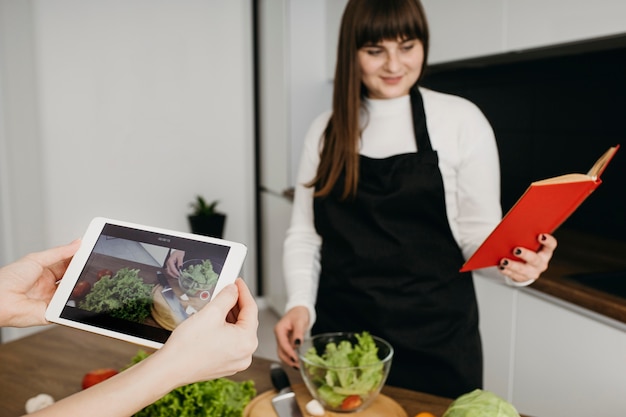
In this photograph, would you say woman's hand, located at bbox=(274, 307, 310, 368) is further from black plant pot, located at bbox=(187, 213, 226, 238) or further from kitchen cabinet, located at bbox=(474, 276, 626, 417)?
black plant pot, located at bbox=(187, 213, 226, 238)

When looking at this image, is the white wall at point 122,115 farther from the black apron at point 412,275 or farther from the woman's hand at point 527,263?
the woman's hand at point 527,263

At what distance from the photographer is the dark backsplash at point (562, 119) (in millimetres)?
1996

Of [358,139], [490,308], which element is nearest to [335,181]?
[358,139]

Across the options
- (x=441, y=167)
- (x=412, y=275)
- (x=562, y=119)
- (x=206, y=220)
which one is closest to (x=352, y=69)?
(x=441, y=167)

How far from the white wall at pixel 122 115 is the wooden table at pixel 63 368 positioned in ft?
6.55

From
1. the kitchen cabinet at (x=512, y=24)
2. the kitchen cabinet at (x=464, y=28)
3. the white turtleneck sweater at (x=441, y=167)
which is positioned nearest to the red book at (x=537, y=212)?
the white turtleneck sweater at (x=441, y=167)

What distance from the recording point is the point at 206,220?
349cm

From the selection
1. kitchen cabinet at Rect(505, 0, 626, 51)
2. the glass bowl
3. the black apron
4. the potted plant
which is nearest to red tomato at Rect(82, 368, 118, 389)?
the glass bowl

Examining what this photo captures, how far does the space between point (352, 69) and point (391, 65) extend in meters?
0.11

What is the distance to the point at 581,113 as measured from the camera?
2105 mm

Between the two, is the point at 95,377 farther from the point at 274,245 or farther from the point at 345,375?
the point at 274,245

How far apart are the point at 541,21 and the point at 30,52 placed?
2.57 metres

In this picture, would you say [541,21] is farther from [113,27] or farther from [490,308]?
[113,27]

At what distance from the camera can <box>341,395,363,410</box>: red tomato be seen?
100cm
